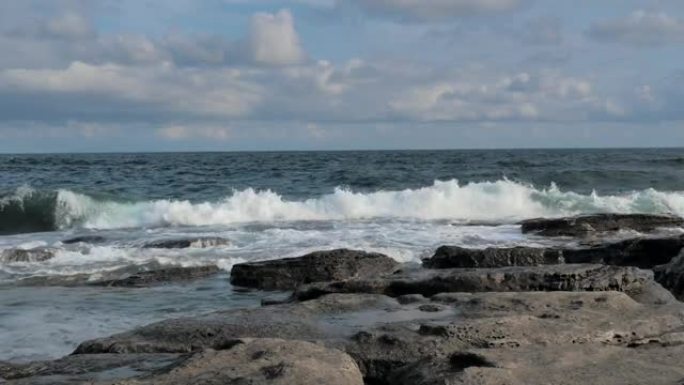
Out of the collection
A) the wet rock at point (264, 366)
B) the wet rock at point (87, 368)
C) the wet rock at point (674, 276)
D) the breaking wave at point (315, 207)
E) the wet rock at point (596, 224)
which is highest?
the wet rock at point (264, 366)

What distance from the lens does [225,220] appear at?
23062 millimetres

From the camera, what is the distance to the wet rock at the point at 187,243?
1538 cm

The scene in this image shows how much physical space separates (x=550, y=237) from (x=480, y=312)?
9.99 meters

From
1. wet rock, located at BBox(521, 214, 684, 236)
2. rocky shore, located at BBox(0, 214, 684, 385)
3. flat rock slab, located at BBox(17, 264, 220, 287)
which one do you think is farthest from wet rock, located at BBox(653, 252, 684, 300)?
wet rock, located at BBox(521, 214, 684, 236)

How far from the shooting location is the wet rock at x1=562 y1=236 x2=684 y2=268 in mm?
11117

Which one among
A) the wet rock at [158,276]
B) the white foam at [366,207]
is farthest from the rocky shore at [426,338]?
the white foam at [366,207]

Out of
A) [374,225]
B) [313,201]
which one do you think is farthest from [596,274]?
[313,201]

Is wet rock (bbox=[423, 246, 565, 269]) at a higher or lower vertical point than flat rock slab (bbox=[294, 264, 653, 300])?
lower

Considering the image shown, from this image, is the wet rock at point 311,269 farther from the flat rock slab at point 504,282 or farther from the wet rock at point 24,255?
the wet rock at point 24,255

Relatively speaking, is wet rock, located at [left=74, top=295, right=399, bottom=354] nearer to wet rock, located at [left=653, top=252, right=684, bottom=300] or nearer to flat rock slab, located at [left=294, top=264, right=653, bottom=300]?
flat rock slab, located at [left=294, top=264, right=653, bottom=300]

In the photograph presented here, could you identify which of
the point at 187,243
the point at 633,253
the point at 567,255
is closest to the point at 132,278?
the point at 187,243

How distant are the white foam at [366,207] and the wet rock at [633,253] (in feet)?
35.2

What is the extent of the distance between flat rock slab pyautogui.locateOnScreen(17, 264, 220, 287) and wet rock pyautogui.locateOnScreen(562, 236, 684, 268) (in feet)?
17.9

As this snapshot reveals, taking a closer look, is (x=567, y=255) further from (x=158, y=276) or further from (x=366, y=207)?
(x=366, y=207)
